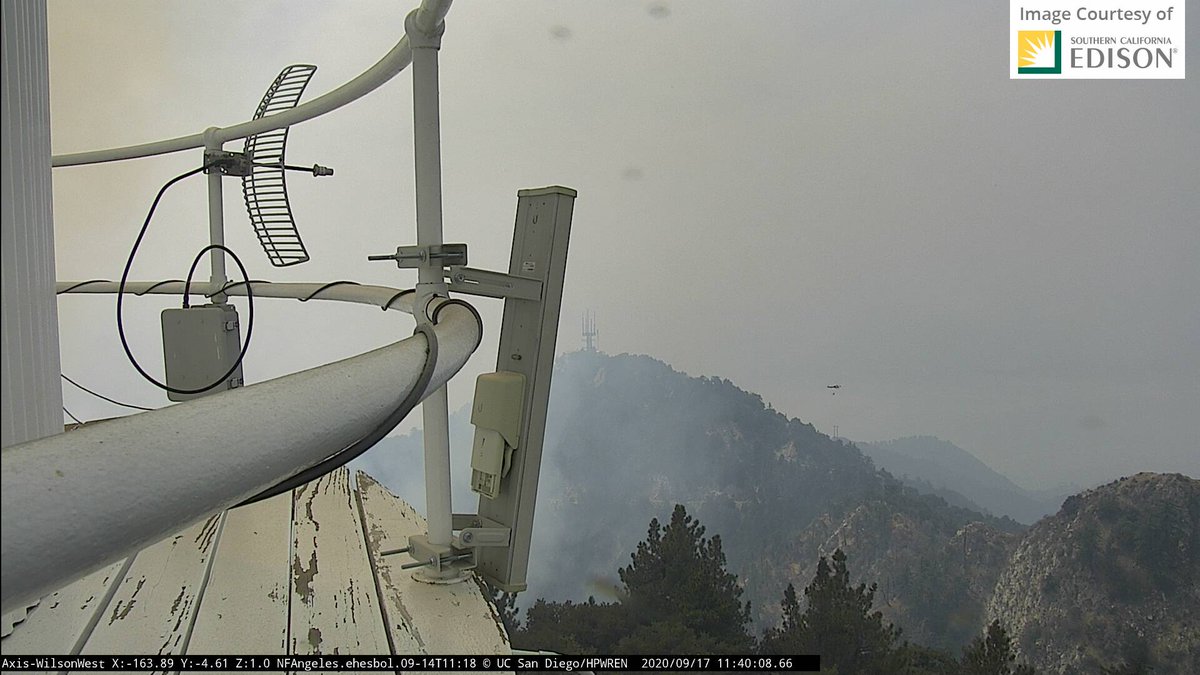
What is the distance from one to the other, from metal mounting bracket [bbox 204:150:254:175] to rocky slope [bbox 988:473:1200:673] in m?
5.20

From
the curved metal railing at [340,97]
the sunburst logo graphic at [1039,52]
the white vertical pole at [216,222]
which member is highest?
the sunburst logo graphic at [1039,52]

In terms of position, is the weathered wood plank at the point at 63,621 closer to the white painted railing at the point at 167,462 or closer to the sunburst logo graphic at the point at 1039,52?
the white painted railing at the point at 167,462

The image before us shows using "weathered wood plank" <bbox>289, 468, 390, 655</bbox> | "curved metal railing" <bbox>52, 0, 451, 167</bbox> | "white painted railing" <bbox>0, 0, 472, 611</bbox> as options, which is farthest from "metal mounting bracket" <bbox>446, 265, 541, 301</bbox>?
"white painted railing" <bbox>0, 0, 472, 611</bbox>

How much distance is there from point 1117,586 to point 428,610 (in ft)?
17.5

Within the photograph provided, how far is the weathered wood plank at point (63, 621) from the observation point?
900 mm

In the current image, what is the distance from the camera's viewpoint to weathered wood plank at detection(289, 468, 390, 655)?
3.10ft

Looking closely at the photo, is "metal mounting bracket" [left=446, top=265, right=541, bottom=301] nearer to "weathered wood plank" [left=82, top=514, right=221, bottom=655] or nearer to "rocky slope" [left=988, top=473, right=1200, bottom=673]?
"weathered wood plank" [left=82, top=514, right=221, bottom=655]

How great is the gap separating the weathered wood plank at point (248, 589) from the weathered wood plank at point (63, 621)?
0.11 m

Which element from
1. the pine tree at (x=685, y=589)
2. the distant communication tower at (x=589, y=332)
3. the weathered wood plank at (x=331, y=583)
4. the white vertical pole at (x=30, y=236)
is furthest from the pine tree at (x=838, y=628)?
the white vertical pole at (x=30, y=236)

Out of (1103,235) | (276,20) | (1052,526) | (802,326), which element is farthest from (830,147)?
(276,20)

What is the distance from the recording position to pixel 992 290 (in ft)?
17.5

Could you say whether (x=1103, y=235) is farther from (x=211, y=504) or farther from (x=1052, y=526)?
(x=211, y=504)

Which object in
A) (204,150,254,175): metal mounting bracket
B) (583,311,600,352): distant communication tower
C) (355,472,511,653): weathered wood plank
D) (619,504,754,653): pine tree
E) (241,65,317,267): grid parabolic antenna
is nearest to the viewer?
(355,472,511,653): weathered wood plank

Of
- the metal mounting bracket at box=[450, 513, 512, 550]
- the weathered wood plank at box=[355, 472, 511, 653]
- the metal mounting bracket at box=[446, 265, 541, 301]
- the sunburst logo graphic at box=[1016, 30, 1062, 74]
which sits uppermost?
the sunburst logo graphic at box=[1016, 30, 1062, 74]
